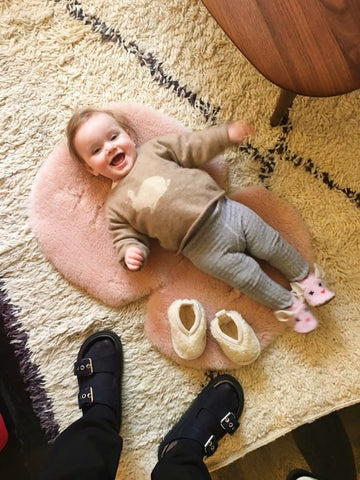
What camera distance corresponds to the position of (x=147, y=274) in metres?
1.18

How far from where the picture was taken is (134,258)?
1.08 metres

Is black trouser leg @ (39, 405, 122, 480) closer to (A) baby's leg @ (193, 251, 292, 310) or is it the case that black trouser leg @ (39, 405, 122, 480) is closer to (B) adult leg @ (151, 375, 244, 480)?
(B) adult leg @ (151, 375, 244, 480)

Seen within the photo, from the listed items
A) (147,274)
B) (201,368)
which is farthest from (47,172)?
(201,368)

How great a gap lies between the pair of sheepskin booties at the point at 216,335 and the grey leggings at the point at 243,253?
86mm

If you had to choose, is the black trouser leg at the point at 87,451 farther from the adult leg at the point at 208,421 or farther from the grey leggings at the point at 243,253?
the grey leggings at the point at 243,253

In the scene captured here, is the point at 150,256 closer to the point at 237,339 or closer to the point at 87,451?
the point at 237,339

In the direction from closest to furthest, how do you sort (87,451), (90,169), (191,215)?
(87,451) → (191,215) → (90,169)

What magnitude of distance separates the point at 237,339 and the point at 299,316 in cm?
16

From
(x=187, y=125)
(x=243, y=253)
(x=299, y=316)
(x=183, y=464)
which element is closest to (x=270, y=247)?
(x=243, y=253)

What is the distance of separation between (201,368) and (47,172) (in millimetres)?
662

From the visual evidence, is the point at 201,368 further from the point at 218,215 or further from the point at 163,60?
the point at 163,60

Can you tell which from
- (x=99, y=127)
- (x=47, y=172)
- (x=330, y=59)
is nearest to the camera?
(x=330, y=59)

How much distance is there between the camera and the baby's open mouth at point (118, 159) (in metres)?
1.11

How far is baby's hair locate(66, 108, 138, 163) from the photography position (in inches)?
43.5
